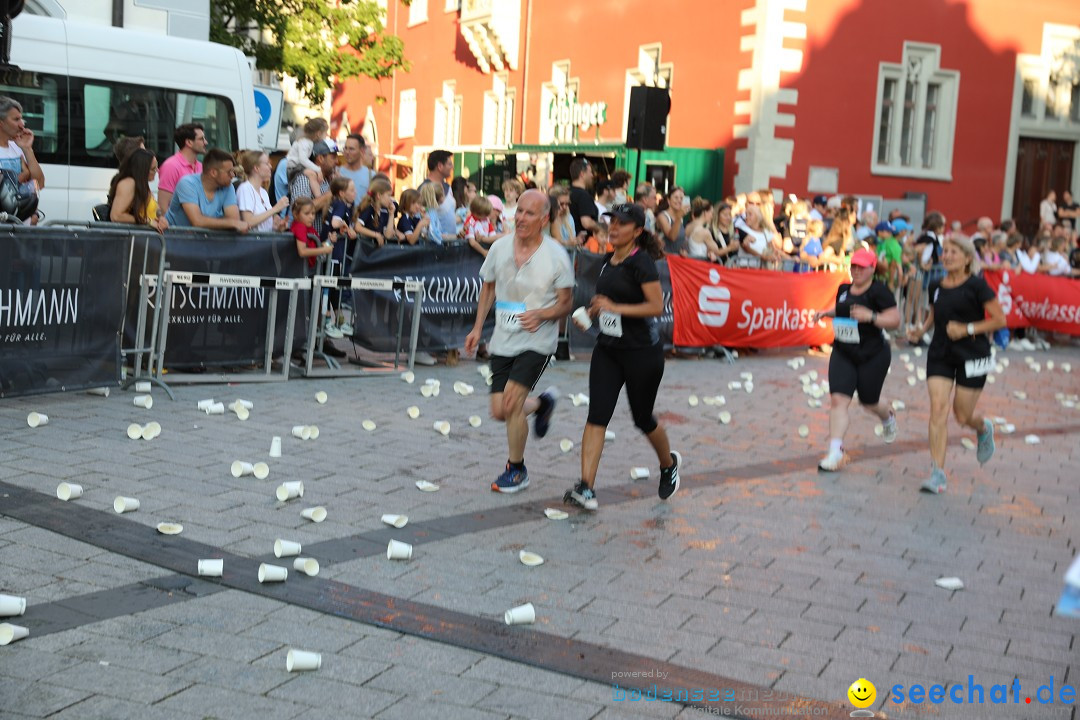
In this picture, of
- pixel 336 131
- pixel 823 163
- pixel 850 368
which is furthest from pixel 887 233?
pixel 336 131

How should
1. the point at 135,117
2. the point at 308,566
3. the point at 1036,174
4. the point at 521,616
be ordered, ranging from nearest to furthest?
1. the point at 521,616
2. the point at 308,566
3. the point at 135,117
4. the point at 1036,174

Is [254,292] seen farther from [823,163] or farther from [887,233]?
[823,163]

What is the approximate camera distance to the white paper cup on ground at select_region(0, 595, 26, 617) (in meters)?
4.81

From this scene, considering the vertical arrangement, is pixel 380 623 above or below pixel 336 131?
below

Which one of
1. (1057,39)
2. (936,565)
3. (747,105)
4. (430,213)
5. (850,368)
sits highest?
(1057,39)

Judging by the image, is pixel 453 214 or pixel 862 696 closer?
pixel 862 696

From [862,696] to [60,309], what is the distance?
21.6 feet

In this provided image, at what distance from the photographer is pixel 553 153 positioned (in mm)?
26672

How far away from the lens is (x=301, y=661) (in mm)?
4500

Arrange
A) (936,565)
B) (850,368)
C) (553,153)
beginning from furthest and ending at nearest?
(553,153) < (850,368) < (936,565)

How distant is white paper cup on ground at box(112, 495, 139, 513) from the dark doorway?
24.5m

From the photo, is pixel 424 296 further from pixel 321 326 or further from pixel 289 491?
pixel 289 491

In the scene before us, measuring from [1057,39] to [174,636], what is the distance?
26326 mm

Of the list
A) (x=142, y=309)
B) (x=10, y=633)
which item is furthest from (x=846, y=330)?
(x=10, y=633)
